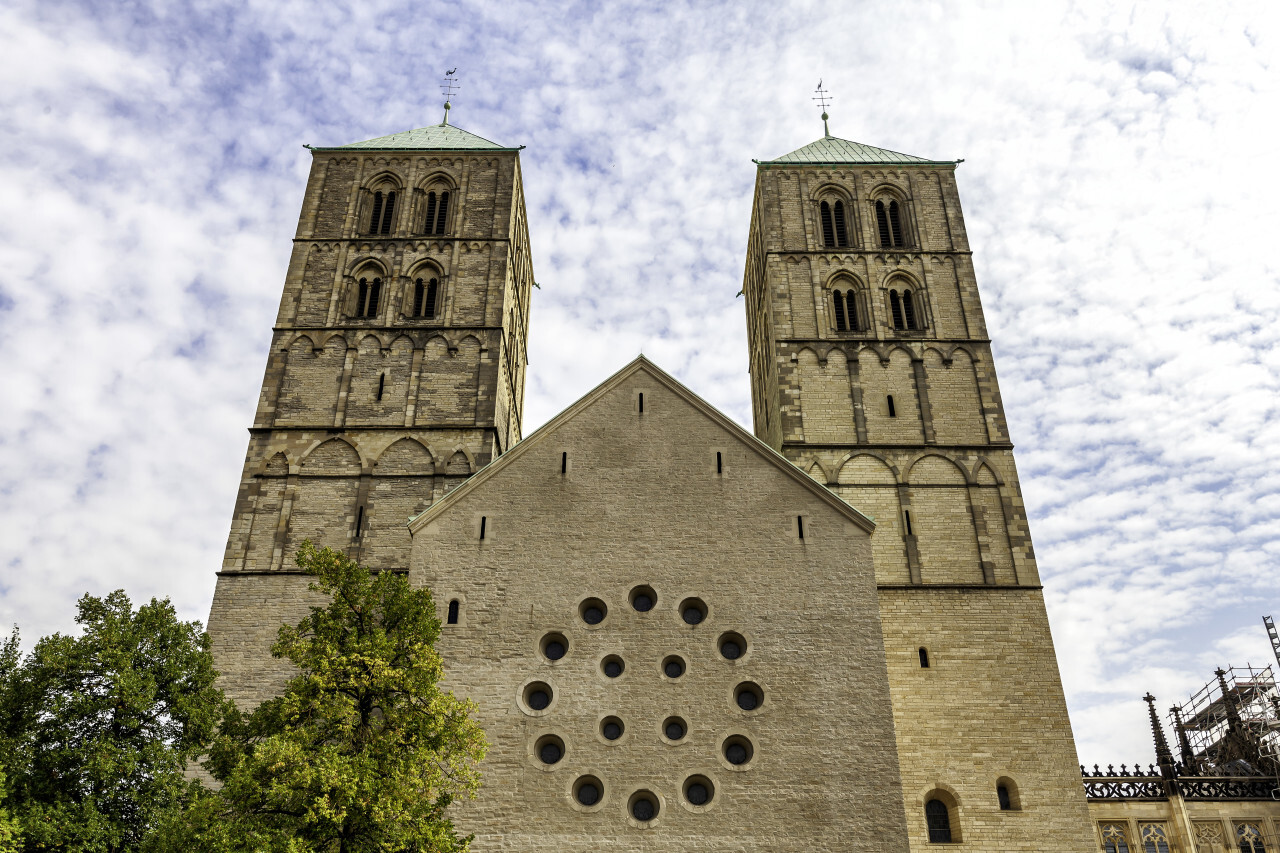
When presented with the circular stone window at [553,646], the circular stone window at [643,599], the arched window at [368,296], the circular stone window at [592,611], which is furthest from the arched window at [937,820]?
the arched window at [368,296]

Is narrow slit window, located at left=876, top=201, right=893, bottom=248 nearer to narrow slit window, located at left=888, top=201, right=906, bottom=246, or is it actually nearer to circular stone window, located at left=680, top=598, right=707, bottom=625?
narrow slit window, located at left=888, top=201, right=906, bottom=246

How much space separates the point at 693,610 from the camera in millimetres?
19266

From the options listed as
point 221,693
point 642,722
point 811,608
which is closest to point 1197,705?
point 811,608

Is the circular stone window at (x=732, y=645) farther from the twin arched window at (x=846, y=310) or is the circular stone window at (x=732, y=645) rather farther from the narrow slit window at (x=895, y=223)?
the narrow slit window at (x=895, y=223)

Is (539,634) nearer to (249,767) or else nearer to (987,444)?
(249,767)

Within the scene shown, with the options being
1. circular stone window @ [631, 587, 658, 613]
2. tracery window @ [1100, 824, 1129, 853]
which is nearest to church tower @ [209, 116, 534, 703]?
circular stone window @ [631, 587, 658, 613]

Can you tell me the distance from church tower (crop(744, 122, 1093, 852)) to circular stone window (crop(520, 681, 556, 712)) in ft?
24.1

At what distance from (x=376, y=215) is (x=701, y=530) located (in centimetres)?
1708

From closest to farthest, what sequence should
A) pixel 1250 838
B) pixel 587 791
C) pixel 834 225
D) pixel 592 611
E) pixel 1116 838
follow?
1. pixel 587 791
2. pixel 592 611
3. pixel 1116 838
4. pixel 1250 838
5. pixel 834 225

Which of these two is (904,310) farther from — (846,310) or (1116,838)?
(1116,838)

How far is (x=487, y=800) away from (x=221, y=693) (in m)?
5.31

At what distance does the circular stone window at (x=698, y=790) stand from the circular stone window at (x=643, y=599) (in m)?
3.34

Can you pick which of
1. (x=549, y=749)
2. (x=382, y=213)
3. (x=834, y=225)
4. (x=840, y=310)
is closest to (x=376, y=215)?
(x=382, y=213)

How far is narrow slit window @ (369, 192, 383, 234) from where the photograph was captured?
30609 mm
